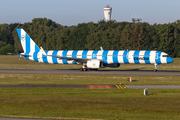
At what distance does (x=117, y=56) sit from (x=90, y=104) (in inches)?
1223

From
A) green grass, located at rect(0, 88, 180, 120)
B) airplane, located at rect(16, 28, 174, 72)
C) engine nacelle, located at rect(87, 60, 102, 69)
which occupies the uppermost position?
airplane, located at rect(16, 28, 174, 72)

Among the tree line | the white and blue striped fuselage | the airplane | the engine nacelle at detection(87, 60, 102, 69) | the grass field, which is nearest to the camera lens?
the grass field

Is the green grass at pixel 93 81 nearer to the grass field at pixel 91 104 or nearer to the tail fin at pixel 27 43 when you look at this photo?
the grass field at pixel 91 104

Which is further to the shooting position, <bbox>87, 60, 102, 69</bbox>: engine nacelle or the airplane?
<bbox>87, 60, 102, 69</bbox>: engine nacelle

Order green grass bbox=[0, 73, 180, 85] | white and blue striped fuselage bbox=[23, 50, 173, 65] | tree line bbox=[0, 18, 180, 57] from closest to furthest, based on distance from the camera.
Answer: green grass bbox=[0, 73, 180, 85] < white and blue striped fuselage bbox=[23, 50, 173, 65] < tree line bbox=[0, 18, 180, 57]

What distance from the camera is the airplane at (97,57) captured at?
163 feet

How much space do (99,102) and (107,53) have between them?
31.2 metres

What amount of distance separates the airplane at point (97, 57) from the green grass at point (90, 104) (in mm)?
22293

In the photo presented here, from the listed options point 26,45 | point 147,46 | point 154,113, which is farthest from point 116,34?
point 154,113

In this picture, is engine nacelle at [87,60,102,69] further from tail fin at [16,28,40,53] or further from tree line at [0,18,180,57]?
tree line at [0,18,180,57]

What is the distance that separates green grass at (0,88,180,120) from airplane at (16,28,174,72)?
73.1 feet

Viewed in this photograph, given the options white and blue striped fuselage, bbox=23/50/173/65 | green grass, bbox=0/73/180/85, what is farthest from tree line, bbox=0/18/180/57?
green grass, bbox=0/73/180/85

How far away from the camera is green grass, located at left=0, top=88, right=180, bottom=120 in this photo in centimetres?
1742

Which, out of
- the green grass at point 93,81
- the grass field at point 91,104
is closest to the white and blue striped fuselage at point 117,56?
the green grass at point 93,81
